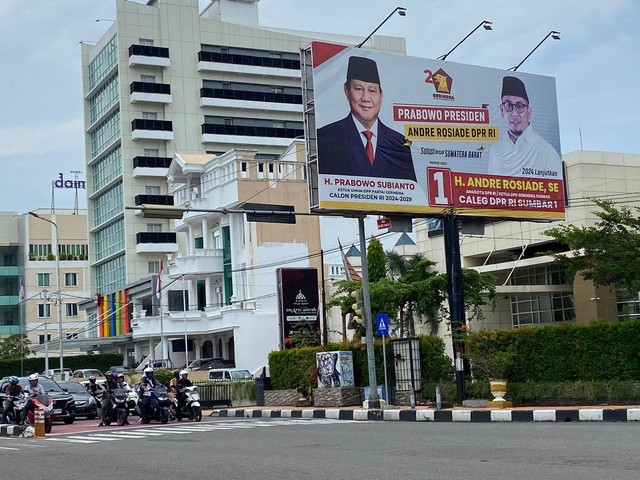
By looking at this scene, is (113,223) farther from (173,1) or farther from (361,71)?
(361,71)

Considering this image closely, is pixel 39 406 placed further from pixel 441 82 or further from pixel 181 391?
pixel 441 82

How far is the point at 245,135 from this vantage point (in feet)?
284

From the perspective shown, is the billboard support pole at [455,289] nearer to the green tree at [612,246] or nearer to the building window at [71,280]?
the green tree at [612,246]

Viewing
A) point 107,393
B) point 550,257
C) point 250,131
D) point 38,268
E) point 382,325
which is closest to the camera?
point 382,325

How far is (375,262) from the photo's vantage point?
48406mm

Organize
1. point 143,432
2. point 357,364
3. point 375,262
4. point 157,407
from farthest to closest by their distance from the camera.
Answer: point 375,262 → point 357,364 → point 157,407 → point 143,432

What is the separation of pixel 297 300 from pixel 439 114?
16.9 metres

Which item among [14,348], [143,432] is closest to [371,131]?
[143,432]

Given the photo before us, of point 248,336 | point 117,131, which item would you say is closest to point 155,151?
point 117,131

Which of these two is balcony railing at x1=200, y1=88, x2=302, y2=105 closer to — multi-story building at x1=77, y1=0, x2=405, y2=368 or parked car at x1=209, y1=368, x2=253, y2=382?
multi-story building at x1=77, y1=0, x2=405, y2=368

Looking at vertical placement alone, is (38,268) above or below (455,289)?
above

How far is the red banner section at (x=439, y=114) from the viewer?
95.4 feet

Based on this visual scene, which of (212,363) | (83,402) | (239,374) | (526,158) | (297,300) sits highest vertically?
(526,158)

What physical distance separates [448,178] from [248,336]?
94.4 ft
